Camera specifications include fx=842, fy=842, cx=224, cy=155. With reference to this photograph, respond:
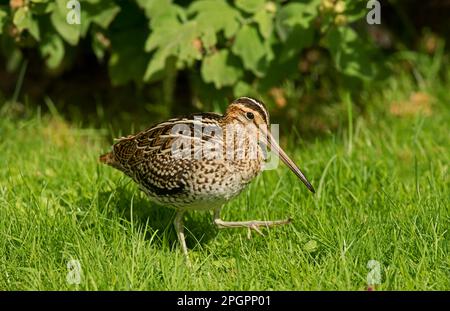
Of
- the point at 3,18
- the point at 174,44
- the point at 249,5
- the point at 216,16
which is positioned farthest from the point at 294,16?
the point at 3,18

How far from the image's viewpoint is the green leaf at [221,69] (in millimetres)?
6273

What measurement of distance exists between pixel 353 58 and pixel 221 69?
101 centimetres

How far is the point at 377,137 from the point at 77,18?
2.44 m

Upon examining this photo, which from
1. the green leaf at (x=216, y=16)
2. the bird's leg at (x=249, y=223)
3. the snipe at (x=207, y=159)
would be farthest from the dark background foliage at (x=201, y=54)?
the bird's leg at (x=249, y=223)

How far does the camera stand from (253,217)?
17.3 ft

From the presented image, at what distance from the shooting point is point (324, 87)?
7695 mm

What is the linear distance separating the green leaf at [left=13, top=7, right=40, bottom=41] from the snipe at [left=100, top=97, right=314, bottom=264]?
1.57 meters

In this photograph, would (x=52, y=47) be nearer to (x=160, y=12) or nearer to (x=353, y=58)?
(x=160, y=12)

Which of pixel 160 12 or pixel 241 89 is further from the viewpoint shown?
pixel 241 89

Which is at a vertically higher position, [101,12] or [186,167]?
[101,12]

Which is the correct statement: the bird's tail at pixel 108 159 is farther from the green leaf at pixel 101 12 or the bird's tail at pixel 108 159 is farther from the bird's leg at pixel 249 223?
the green leaf at pixel 101 12

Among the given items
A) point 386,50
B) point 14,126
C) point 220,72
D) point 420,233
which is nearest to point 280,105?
point 220,72

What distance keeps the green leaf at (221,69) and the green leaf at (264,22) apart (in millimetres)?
353

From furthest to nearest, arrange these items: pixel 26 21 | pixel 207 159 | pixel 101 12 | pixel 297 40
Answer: pixel 101 12
pixel 297 40
pixel 26 21
pixel 207 159
